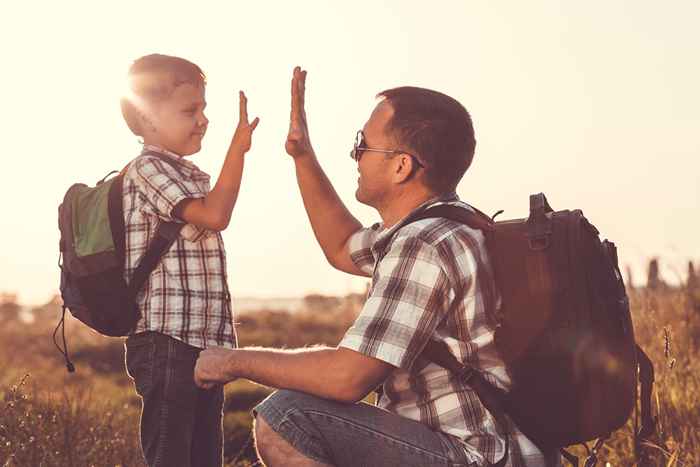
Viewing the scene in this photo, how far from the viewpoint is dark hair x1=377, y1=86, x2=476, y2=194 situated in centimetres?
344

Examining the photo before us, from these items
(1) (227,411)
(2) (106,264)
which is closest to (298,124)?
(2) (106,264)

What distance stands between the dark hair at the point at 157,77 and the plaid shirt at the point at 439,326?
3.68 ft

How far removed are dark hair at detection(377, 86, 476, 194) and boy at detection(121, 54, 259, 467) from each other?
0.62 m

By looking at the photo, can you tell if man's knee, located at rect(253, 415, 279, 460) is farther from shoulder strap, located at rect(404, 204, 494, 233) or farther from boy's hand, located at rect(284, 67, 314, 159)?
boy's hand, located at rect(284, 67, 314, 159)

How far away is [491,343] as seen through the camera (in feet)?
10.5

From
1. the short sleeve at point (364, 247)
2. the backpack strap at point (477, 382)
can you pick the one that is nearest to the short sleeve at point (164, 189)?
the short sleeve at point (364, 247)

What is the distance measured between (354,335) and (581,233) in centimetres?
76

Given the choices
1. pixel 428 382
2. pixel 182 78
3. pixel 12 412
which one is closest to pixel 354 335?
pixel 428 382

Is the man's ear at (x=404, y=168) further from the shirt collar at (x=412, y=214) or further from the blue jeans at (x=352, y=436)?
the blue jeans at (x=352, y=436)

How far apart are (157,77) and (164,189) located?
18.3 inches

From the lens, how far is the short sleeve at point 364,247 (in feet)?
13.7

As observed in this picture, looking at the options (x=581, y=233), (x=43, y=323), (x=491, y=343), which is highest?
(x=581, y=233)

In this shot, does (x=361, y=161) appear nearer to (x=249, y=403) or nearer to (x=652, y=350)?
(x=652, y=350)

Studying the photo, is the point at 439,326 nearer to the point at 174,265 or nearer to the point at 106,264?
the point at 174,265
